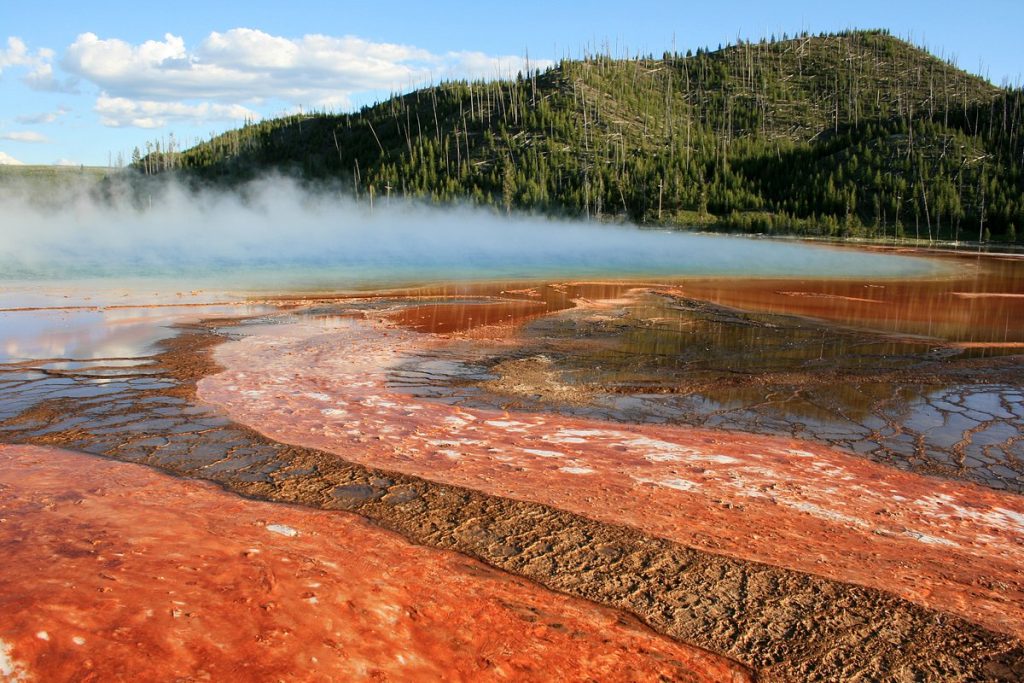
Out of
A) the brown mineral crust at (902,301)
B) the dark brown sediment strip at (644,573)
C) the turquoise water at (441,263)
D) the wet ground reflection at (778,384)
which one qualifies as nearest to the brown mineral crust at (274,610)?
the dark brown sediment strip at (644,573)

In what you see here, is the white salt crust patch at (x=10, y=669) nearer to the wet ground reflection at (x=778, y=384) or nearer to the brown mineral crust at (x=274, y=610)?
the brown mineral crust at (x=274, y=610)

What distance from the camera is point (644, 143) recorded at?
102125mm

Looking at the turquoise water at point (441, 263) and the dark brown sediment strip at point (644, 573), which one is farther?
the turquoise water at point (441, 263)

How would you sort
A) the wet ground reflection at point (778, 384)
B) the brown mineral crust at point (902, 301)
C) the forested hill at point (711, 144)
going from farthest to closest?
the forested hill at point (711, 144)
the brown mineral crust at point (902, 301)
the wet ground reflection at point (778, 384)

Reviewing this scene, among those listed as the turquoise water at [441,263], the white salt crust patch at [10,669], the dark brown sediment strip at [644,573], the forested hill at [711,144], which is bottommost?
the dark brown sediment strip at [644,573]

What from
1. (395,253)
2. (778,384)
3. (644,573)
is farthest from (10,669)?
(395,253)

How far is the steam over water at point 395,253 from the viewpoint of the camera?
111 ft

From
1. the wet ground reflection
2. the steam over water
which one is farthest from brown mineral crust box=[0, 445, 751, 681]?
the steam over water

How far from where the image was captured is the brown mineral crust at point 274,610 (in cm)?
429

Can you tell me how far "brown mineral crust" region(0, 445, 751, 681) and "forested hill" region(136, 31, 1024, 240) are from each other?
70.2 metres

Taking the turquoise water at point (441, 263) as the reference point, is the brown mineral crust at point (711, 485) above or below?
below

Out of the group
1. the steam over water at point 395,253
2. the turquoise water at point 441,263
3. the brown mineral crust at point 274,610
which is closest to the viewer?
the brown mineral crust at point 274,610

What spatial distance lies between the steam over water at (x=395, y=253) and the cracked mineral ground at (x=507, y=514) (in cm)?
1791

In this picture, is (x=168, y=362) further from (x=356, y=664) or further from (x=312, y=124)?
(x=312, y=124)
